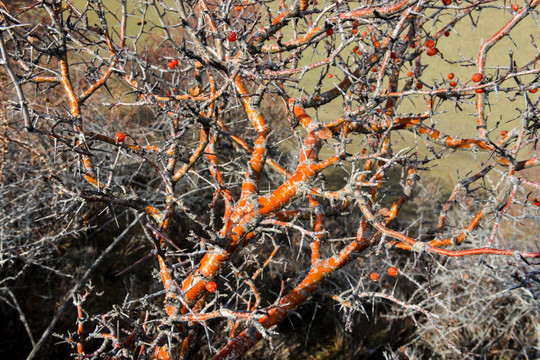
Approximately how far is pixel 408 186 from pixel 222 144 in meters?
2.06

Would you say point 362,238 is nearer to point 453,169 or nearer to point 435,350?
point 435,350

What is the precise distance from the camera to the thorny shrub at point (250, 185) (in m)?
1.48

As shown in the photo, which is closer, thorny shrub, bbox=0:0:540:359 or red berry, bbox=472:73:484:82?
thorny shrub, bbox=0:0:540:359

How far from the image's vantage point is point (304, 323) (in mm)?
4695

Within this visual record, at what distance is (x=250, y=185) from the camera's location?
174 centimetres

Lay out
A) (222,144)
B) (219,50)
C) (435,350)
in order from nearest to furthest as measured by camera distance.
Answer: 1. (219,50)
2. (222,144)
3. (435,350)

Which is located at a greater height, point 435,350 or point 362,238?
point 362,238

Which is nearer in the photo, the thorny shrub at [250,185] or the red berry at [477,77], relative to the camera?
the thorny shrub at [250,185]

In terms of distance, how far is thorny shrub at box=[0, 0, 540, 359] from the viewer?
1483 mm

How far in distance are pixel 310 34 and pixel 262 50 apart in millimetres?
341

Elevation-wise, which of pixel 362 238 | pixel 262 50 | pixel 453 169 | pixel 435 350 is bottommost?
pixel 453 169

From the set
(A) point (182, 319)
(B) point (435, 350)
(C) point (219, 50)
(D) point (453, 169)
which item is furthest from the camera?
(D) point (453, 169)

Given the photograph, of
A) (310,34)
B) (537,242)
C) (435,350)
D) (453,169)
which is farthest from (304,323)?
(453,169)

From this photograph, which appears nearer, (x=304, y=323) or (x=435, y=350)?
(x=435, y=350)
